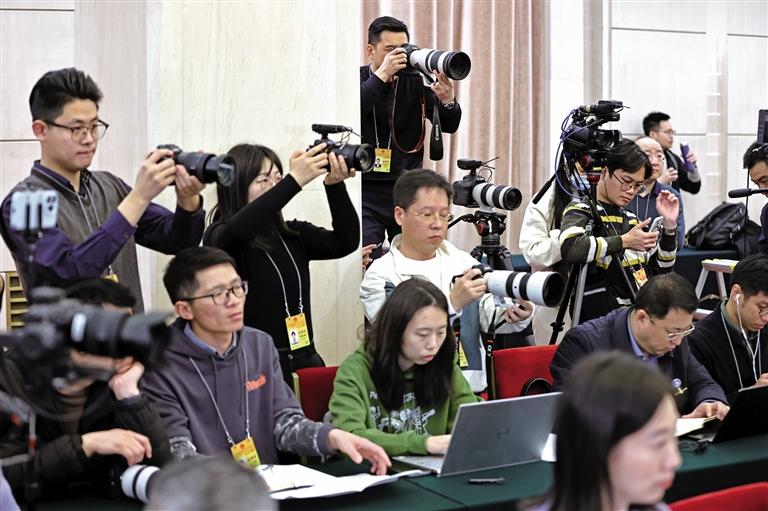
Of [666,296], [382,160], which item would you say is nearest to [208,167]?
[666,296]

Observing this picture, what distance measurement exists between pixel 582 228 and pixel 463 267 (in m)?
0.69

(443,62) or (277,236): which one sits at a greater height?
(443,62)

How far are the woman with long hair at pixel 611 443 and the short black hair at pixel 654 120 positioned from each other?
5549 mm

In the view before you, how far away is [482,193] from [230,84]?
916 mm

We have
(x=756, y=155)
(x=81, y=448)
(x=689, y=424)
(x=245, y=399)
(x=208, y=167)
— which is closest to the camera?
(x=81, y=448)

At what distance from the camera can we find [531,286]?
3.11 m

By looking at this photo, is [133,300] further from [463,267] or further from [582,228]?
[582,228]

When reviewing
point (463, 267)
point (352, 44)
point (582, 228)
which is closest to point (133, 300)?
point (463, 267)

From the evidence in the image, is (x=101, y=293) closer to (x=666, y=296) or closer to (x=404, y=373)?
(x=404, y=373)

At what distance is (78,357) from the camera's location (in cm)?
188

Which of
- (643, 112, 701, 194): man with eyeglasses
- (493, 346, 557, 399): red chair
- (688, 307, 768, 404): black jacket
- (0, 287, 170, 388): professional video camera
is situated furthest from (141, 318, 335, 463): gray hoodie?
(643, 112, 701, 194): man with eyeglasses

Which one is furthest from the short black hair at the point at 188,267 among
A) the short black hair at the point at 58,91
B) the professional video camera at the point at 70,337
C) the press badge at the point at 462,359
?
the professional video camera at the point at 70,337

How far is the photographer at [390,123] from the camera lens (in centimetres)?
436

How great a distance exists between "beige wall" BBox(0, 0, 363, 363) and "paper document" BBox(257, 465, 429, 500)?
1.08 meters
